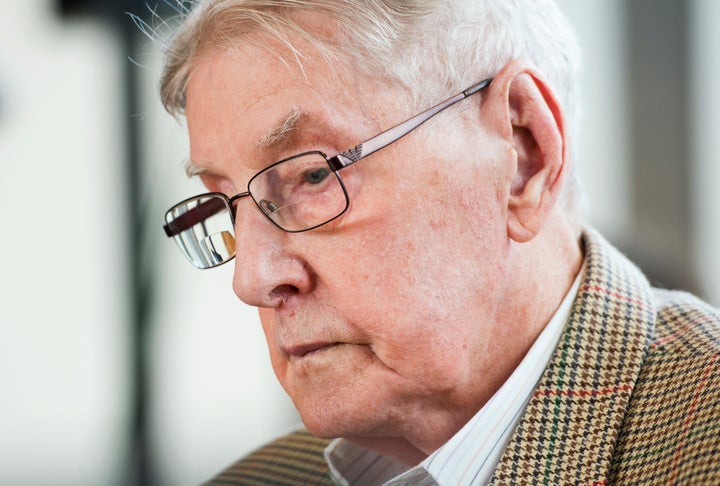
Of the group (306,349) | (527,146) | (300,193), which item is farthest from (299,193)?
(527,146)

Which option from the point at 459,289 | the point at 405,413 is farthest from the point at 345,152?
the point at 405,413

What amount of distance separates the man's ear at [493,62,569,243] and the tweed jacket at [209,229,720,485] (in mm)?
131

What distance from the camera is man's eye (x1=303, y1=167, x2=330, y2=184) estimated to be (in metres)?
1.24

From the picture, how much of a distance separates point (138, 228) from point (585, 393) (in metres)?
3.23

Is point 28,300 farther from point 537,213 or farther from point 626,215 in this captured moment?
point 537,213

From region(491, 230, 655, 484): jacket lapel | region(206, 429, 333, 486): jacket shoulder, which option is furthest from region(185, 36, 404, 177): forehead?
region(206, 429, 333, 486): jacket shoulder

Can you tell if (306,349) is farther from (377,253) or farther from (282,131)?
(282,131)

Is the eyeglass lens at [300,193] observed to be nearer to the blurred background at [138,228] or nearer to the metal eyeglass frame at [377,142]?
the metal eyeglass frame at [377,142]

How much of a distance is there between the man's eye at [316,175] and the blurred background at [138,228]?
2.73 metres

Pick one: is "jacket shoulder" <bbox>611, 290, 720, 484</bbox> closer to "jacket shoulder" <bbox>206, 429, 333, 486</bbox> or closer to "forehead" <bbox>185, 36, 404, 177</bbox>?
"forehead" <bbox>185, 36, 404, 177</bbox>

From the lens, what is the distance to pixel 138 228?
412 centimetres

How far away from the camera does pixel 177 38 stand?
1.42 metres

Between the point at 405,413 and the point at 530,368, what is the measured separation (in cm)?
19

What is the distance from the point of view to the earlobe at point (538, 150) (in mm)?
1255
